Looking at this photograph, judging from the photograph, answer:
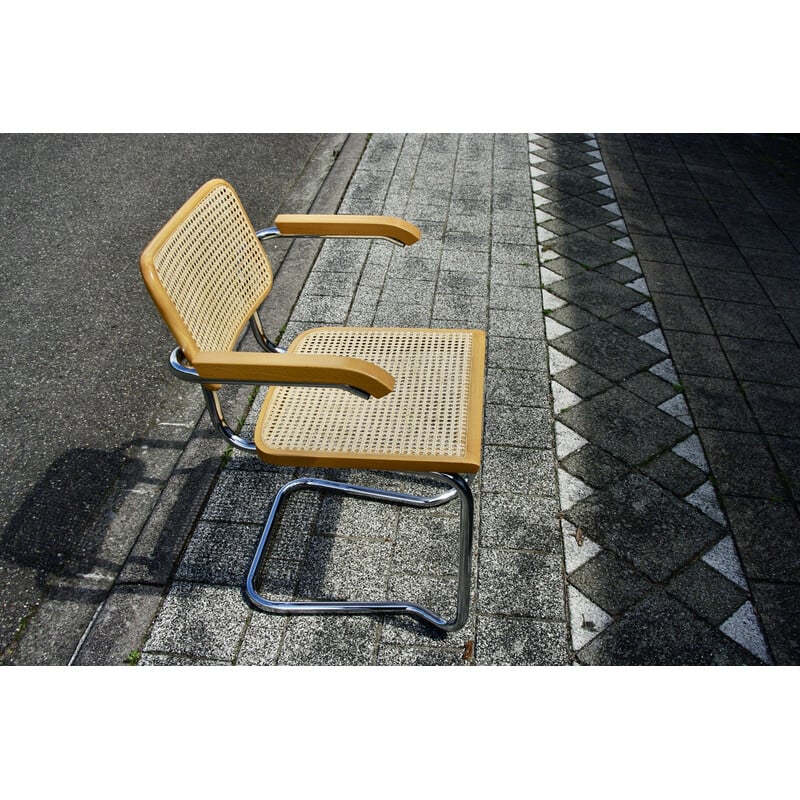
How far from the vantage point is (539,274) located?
3748 millimetres

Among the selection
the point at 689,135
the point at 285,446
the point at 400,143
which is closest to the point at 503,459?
the point at 285,446

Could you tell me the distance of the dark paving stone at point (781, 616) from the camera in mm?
1966

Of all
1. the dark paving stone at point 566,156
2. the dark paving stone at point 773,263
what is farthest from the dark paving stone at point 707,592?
the dark paving stone at point 566,156

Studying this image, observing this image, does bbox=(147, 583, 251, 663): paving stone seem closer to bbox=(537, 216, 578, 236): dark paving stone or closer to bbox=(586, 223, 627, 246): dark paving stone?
bbox=(537, 216, 578, 236): dark paving stone

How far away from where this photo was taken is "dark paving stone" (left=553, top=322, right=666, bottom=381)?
305cm

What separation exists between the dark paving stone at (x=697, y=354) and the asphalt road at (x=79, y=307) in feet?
7.56

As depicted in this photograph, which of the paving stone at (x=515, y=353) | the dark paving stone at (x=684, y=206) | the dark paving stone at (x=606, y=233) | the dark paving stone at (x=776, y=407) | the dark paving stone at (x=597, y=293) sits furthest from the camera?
the dark paving stone at (x=684, y=206)

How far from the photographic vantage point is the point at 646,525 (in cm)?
232

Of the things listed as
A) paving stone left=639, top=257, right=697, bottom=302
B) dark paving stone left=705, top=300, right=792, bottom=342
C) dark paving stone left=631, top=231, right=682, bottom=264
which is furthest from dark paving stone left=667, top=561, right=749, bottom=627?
dark paving stone left=631, top=231, right=682, bottom=264

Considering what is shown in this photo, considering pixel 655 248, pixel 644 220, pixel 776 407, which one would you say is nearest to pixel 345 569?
pixel 776 407

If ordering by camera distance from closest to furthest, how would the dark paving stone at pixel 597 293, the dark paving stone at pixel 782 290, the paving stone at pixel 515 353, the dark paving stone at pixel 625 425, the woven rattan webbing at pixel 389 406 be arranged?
1. the woven rattan webbing at pixel 389 406
2. the dark paving stone at pixel 625 425
3. the paving stone at pixel 515 353
4. the dark paving stone at pixel 597 293
5. the dark paving stone at pixel 782 290

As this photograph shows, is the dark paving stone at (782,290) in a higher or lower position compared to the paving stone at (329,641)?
higher

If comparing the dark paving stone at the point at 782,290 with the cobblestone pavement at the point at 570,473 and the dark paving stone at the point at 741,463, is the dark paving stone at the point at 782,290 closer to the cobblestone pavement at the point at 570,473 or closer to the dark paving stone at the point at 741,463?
the cobblestone pavement at the point at 570,473

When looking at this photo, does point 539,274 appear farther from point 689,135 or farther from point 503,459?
point 689,135
